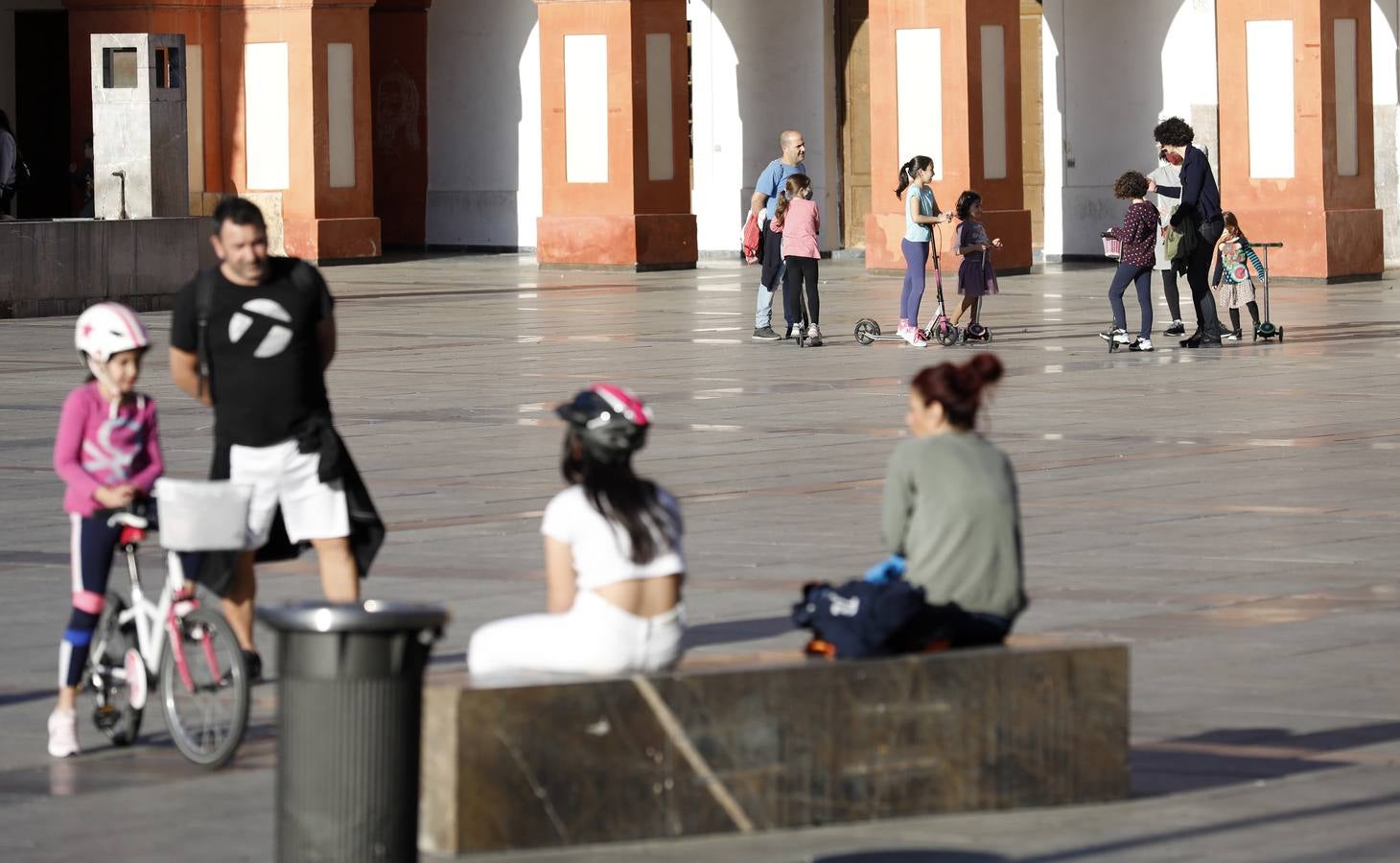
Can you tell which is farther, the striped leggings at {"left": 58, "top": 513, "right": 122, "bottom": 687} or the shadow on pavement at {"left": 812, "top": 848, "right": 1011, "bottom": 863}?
the striped leggings at {"left": 58, "top": 513, "right": 122, "bottom": 687}

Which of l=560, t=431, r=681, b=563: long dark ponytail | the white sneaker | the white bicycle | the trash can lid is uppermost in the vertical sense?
l=560, t=431, r=681, b=563: long dark ponytail

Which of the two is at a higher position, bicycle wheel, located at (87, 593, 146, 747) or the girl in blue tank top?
the girl in blue tank top

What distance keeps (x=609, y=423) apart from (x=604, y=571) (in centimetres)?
37

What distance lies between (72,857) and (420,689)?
140cm

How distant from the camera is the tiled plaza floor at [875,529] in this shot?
689 centimetres

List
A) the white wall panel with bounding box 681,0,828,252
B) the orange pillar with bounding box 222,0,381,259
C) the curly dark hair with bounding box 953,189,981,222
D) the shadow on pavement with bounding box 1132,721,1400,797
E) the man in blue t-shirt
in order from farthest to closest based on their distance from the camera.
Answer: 1. the white wall panel with bounding box 681,0,828,252
2. the orange pillar with bounding box 222,0,381,259
3. the man in blue t-shirt
4. the curly dark hair with bounding box 953,189,981,222
5. the shadow on pavement with bounding box 1132,721,1400,797

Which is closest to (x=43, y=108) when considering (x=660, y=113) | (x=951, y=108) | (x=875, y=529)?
(x=660, y=113)

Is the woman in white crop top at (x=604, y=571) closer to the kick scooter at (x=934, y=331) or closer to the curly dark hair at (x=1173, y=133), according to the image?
the kick scooter at (x=934, y=331)

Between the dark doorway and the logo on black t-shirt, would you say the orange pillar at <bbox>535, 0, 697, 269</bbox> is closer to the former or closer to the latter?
the dark doorway

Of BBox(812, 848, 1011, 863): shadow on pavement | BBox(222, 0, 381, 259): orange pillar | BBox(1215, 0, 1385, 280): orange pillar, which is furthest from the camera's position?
BBox(222, 0, 381, 259): orange pillar

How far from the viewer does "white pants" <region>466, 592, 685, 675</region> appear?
6.82 metres

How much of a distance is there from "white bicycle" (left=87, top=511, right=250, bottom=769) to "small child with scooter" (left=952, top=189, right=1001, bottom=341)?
50.8 feet

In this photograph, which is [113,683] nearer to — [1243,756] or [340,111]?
[1243,756]

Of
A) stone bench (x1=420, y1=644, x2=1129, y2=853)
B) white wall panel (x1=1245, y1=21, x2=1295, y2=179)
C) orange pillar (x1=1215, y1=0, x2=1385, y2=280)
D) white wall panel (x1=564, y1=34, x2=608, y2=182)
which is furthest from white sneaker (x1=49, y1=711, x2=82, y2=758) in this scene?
white wall panel (x1=564, y1=34, x2=608, y2=182)
